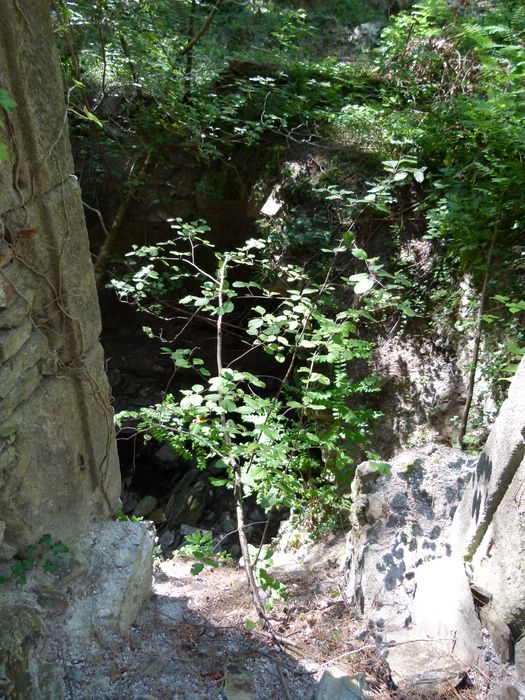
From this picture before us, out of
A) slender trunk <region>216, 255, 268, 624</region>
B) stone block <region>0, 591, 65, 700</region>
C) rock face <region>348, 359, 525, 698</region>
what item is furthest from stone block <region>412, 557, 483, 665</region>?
stone block <region>0, 591, 65, 700</region>

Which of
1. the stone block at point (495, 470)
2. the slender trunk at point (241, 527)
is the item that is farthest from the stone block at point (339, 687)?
the stone block at point (495, 470)

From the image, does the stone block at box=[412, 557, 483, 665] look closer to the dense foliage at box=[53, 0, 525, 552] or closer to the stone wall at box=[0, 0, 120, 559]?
the dense foliage at box=[53, 0, 525, 552]

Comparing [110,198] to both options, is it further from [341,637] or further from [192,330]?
[341,637]

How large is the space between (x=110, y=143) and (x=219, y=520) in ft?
13.8

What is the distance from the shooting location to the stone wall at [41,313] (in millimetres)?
1871

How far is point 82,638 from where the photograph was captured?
2111mm


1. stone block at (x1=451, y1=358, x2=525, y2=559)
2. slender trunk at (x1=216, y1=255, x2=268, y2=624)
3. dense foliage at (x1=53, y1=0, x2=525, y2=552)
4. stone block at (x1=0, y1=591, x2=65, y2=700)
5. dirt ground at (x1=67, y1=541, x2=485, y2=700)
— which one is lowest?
dirt ground at (x1=67, y1=541, x2=485, y2=700)

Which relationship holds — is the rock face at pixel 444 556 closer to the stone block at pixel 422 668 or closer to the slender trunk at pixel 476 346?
the stone block at pixel 422 668

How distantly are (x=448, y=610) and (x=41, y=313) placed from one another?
7.10 feet

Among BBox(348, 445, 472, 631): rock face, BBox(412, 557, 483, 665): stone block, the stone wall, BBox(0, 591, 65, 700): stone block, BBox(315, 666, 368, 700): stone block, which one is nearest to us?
BBox(0, 591, 65, 700): stone block

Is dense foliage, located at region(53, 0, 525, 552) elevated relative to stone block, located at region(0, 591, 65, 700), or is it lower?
elevated

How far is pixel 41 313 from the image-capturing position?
7.00 feet

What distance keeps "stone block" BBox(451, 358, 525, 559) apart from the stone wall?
179cm

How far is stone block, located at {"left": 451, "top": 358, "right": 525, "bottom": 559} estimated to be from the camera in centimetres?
194
